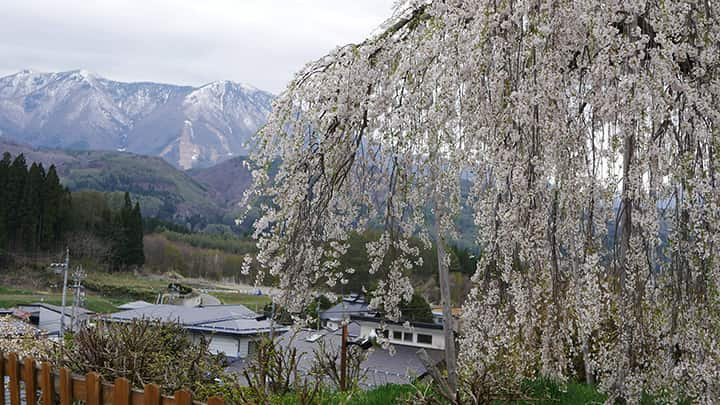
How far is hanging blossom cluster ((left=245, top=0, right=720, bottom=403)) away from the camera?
2439 mm

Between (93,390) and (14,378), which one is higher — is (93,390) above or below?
above

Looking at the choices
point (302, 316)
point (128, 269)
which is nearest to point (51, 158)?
point (128, 269)

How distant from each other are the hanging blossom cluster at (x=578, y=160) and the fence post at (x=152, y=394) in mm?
1589

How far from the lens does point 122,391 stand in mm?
2936

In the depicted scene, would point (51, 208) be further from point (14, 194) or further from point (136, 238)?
point (136, 238)

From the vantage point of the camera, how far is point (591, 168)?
2670 millimetres

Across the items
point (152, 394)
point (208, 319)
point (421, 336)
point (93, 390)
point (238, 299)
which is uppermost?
point (152, 394)

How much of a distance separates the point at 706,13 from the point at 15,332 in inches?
533

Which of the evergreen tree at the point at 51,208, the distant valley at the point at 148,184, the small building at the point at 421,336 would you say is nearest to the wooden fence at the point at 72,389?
the small building at the point at 421,336

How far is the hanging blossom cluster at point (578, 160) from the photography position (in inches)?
96.0

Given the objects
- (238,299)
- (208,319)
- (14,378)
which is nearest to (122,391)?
(14,378)

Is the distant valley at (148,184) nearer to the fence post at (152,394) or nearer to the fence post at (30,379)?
the fence post at (30,379)

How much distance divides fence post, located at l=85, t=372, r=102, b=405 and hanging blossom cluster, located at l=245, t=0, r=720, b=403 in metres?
2.00

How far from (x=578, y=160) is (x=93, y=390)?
2754mm
